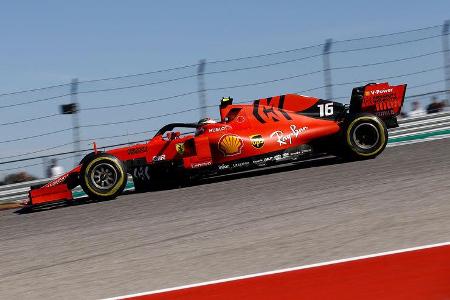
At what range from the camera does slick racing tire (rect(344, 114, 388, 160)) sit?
10.4 meters

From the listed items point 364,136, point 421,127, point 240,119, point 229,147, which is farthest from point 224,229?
point 421,127

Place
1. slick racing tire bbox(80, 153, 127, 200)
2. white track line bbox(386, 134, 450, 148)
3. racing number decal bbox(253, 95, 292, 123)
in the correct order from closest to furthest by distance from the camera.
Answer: slick racing tire bbox(80, 153, 127, 200) → racing number decal bbox(253, 95, 292, 123) → white track line bbox(386, 134, 450, 148)

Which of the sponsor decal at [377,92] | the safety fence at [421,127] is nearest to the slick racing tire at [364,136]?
the sponsor decal at [377,92]

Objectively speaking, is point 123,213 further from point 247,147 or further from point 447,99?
point 447,99

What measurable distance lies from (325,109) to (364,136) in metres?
0.74

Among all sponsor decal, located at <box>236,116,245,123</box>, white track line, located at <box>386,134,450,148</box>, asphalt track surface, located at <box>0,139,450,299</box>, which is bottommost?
asphalt track surface, located at <box>0,139,450,299</box>

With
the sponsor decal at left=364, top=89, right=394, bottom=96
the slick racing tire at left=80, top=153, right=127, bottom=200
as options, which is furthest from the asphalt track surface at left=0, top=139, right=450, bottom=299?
the sponsor decal at left=364, top=89, right=394, bottom=96

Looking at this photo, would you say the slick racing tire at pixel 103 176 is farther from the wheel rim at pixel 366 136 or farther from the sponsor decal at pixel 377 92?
the sponsor decal at pixel 377 92

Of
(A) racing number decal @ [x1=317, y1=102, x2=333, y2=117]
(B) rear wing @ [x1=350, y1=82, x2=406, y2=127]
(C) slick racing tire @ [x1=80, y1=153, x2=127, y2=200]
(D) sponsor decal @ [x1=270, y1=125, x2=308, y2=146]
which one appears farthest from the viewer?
(B) rear wing @ [x1=350, y1=82, x2=406, y2=127]

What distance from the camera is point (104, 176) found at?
10.1 m

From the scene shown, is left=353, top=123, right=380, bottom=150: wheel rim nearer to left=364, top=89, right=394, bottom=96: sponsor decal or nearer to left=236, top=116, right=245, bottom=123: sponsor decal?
left=364, top=89, right=394, bottom=96: sponsor decal

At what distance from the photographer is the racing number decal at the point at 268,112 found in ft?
33.9

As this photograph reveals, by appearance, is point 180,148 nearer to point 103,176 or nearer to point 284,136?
point 103,176

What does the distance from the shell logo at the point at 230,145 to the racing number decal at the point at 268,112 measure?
49 centimetres
